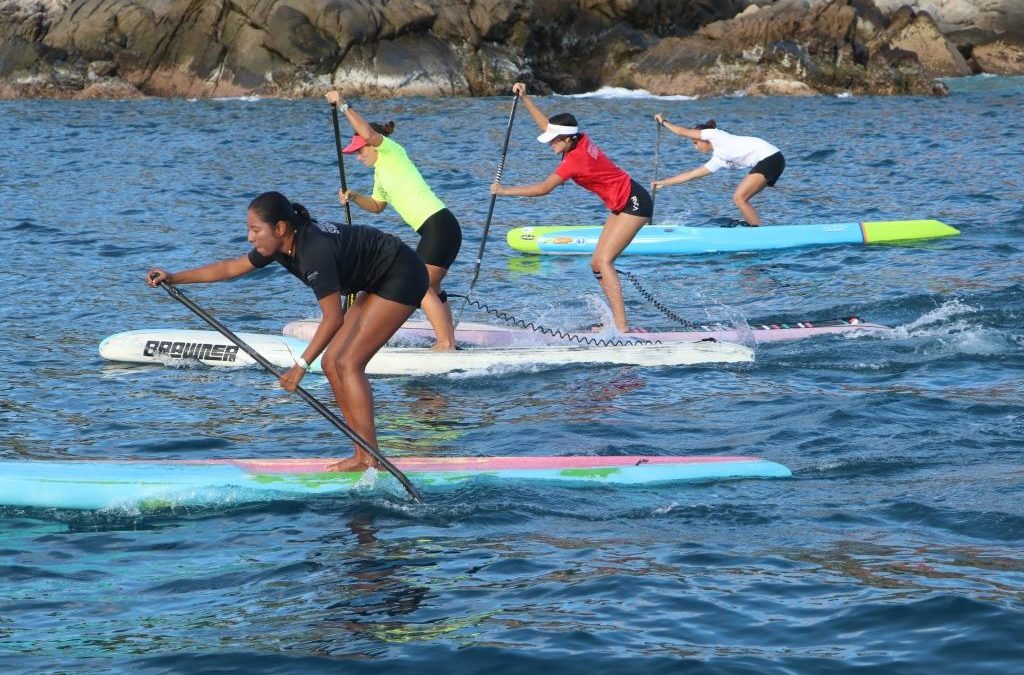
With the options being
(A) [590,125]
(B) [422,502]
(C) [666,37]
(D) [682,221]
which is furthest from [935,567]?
(C) [666,37]

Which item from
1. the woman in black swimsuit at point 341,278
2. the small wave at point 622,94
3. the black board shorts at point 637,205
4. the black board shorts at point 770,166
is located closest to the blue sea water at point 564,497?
the woman in black swimsuit at point 341,278

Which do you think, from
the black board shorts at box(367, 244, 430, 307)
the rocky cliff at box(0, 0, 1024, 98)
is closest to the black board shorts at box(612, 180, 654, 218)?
the black board shorts at box(367, 244, 430, 307)

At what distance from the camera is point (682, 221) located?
2059 centimetres

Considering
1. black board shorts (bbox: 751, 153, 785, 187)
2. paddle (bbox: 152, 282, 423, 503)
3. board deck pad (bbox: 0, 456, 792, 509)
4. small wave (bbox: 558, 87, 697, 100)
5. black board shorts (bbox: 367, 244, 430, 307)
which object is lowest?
small wave (bbox: 558, 87, 697, 100)

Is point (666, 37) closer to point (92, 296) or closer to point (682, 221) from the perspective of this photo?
point (682, 221)

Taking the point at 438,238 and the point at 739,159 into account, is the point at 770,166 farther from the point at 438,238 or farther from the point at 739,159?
the point at 438,238

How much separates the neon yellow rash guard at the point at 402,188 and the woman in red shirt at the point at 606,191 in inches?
51.2

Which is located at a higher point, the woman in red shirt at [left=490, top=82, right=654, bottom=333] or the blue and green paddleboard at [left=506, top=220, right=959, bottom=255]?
the woman in red shirt at [left=490, top=82, right=654, bottom=333]

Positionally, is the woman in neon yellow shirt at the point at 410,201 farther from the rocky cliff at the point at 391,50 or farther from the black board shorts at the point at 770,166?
the rocky cliff at the point at 391,50

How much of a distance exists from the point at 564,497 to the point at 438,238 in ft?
12.6

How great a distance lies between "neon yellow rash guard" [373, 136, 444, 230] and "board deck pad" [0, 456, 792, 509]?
10.8 feet

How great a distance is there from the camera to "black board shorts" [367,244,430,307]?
8.08 meters

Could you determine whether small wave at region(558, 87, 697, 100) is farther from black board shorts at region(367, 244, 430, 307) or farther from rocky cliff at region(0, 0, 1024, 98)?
black board shorts at region(367, 244, 430, 307)

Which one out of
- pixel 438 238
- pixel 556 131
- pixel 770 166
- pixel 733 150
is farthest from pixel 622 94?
pixel 438 238
